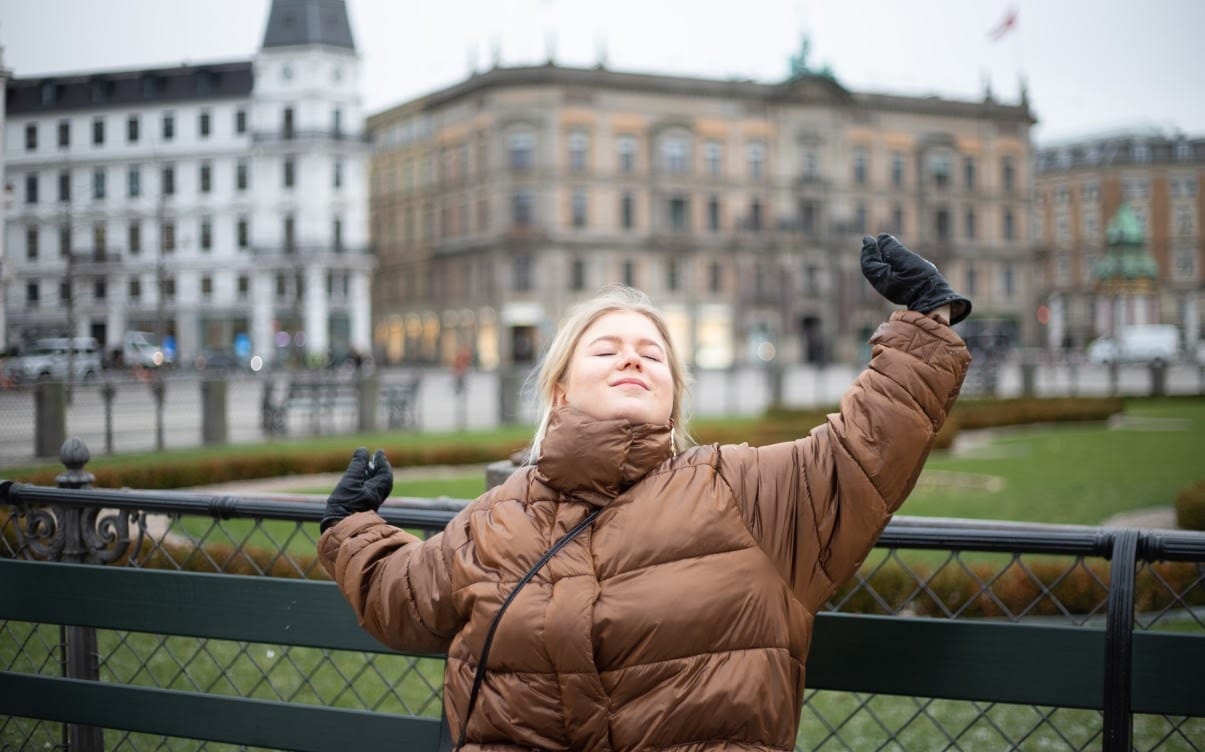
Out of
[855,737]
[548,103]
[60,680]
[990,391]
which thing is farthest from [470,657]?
[548,103]

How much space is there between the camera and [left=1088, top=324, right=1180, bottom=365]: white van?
4256 cm

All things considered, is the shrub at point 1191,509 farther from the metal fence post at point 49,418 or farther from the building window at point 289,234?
the metal fence post at point 49,418

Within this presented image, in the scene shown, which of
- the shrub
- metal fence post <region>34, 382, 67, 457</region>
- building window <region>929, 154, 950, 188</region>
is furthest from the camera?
building window <region>929, 154, 950, 188</region>

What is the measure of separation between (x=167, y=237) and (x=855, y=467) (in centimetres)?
758

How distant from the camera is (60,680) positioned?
3.55 metres

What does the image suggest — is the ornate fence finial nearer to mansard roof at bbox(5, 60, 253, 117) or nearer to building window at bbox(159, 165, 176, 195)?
mansard roof at bbox(5, 60, 253, 117)

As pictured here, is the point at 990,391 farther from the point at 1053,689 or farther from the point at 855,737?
the point at 1053,689

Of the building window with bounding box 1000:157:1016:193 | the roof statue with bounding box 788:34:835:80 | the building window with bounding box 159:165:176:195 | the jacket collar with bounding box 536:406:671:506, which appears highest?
the roof statue with bounding box 788:34:835:80

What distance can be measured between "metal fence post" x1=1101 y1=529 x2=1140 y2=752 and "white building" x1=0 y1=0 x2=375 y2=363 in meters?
6.35

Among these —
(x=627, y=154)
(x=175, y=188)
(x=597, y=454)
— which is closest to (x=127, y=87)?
(x=175, y=188)

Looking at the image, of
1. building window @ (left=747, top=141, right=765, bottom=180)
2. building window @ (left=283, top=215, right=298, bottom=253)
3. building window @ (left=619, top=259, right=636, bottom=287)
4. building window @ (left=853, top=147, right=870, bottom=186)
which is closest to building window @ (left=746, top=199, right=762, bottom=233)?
building window @ (left=747, top=141, right=765, bottom=180)

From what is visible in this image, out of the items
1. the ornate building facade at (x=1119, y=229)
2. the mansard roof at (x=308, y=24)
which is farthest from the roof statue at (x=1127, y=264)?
the mansard roof at (x=308, y=24)

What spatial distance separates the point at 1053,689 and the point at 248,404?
1977cm

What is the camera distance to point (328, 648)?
129 inches
